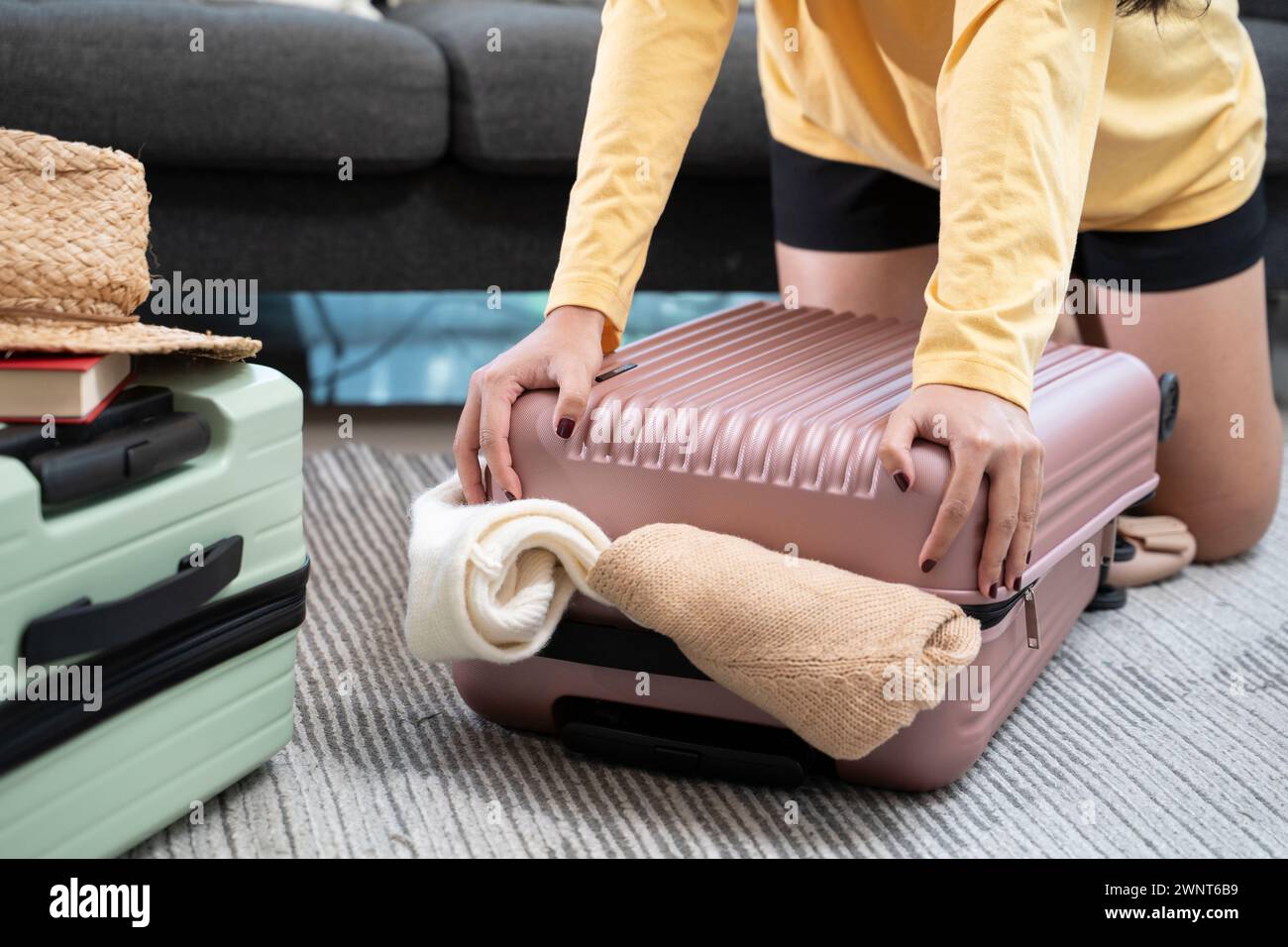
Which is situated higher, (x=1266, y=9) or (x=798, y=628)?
(x=1266, y=9)

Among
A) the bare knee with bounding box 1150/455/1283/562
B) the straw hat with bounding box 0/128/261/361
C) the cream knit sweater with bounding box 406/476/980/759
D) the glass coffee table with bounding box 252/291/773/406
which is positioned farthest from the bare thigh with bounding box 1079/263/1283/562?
the straw hat with bounding box 0/128/261/361

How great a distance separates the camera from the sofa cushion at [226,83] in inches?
53.4

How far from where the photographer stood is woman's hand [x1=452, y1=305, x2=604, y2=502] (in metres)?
0.80

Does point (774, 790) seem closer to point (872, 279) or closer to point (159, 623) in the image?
point (159, 623)

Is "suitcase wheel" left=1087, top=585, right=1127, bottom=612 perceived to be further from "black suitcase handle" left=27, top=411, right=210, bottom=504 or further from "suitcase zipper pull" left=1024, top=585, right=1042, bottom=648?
"black suitcase handle" left=27, top=411, right=210, bottom=504

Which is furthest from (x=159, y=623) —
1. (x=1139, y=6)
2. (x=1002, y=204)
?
(x=1139, y=6)

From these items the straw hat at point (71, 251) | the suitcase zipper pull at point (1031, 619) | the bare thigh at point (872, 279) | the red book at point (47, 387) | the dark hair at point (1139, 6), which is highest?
the dark hair at point (1139, 6)

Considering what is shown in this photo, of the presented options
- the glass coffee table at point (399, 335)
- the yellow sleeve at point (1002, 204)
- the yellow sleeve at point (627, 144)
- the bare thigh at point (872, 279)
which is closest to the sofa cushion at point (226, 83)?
the glass coffee table at point (399, 335)

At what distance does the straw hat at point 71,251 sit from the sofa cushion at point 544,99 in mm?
813

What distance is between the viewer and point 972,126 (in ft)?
2.53

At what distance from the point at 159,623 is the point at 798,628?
323 millimetres

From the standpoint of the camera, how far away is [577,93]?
1485mm

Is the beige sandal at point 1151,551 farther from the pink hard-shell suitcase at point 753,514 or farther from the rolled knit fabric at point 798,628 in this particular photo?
the rolled knit fabric at point 798,628

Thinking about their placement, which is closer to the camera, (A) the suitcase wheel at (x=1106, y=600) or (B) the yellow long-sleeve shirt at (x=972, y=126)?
(B) the yellow long-sleeve shirt at (x=972, y=126)
